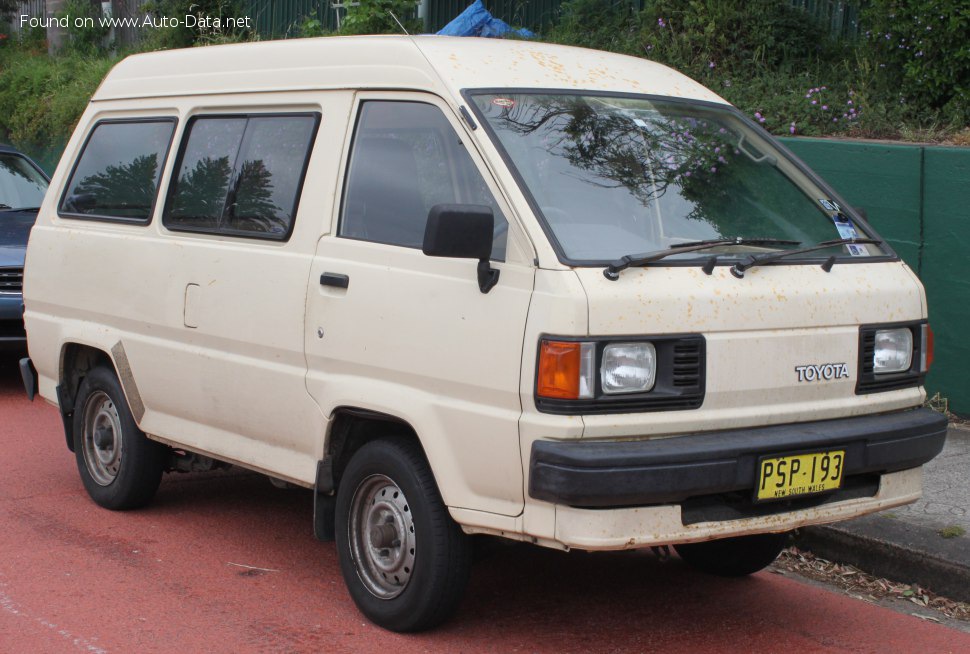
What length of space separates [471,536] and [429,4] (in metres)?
13.5

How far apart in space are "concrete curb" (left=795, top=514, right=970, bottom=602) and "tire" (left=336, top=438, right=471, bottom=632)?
200 centimetres

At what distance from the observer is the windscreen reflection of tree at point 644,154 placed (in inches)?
183

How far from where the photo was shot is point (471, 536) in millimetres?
4555

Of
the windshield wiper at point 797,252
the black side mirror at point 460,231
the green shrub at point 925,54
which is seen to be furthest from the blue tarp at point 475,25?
the black side mirror at point 460,231

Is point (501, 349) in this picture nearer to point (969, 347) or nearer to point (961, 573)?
point (961, 573)

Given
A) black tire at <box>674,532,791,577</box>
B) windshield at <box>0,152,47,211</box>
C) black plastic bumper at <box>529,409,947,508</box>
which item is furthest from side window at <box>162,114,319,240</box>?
windshield at <box>0,152,47,211</box>

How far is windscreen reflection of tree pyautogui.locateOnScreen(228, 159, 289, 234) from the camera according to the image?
17.3 ft

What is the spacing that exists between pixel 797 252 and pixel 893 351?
1.84 feet

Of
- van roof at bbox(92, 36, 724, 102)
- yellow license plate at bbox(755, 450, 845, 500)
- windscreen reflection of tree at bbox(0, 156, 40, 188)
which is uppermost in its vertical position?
van roof at bbox(92, 36, 724, 102)

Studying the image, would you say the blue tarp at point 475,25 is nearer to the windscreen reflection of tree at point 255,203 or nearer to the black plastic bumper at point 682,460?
the windscreen reflection of tree at point 255,203

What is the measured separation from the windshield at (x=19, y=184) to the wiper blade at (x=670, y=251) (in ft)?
26.5

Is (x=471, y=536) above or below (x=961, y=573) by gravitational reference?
above

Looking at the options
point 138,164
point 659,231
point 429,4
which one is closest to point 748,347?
point 659,231

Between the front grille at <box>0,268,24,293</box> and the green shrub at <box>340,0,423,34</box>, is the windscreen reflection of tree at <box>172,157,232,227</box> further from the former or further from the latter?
the green shrub at <box>340,0,423,34</box>
